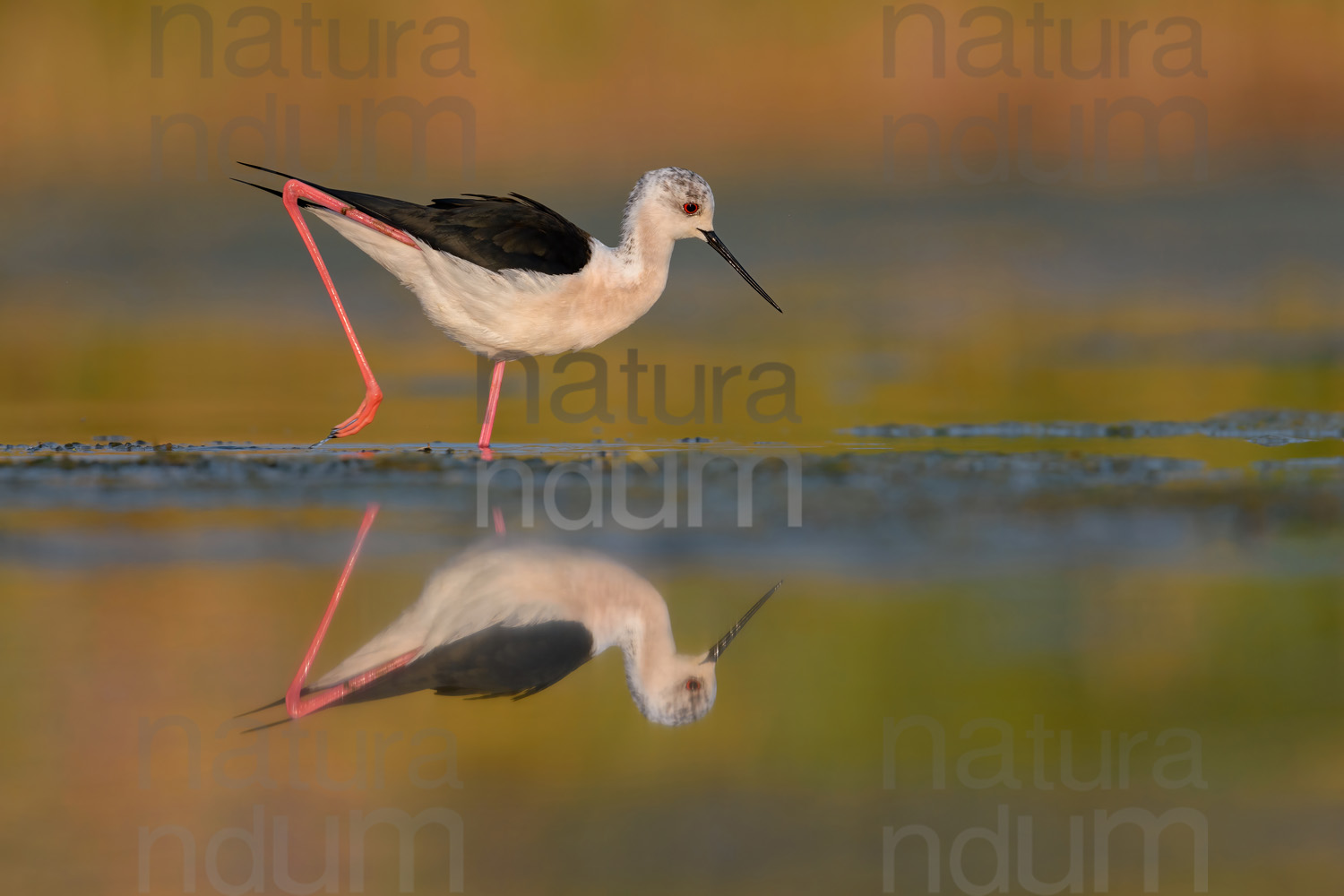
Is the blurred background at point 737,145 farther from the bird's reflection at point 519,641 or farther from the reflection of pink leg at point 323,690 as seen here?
the reflection of pink leg at point 323,690

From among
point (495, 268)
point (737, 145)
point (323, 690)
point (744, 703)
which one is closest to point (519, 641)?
point (323, 690)

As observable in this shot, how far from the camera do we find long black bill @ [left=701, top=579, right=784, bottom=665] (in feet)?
11.4

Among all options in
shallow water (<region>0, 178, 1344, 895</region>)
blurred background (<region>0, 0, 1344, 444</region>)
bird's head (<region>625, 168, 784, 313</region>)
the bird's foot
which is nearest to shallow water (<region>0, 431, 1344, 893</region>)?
shallow water (<region>0, 178, 1344, 895</region>)

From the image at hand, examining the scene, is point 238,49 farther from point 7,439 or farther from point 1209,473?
point 1209,473

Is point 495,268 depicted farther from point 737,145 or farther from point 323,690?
point 737,145

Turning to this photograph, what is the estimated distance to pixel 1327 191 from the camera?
43.9 feet

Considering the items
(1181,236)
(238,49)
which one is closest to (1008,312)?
(1181,236)

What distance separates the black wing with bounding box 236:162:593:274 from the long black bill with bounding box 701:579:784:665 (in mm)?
2528

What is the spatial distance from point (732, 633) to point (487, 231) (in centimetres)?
292

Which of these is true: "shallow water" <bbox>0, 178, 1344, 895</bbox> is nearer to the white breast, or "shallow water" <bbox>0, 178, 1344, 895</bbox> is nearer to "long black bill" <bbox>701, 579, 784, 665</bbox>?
"long black bill" <bbox>701, 579, 784, 665</bbox>

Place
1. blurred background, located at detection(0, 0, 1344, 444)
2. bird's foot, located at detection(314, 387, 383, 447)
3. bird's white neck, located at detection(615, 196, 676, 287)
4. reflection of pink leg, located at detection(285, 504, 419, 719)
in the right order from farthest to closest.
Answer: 1. blurred background, located at detection(0, 0, 1344, 444)
2. bird's white neck, located at detection(615, 196, 676, 287)
3. bird's foot, located at detection(314, 387, 383, 447)
4. reflection of pink leg, located at detection(285, 504, 419, 719)

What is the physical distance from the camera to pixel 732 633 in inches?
143

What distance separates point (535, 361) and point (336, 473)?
13.0ft

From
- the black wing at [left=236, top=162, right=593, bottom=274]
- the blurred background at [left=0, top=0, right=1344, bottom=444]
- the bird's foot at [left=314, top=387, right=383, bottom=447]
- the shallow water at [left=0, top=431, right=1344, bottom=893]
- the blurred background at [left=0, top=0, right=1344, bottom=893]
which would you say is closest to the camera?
the shallow water at [left=0, top=431, right=1344, bottom=893]
